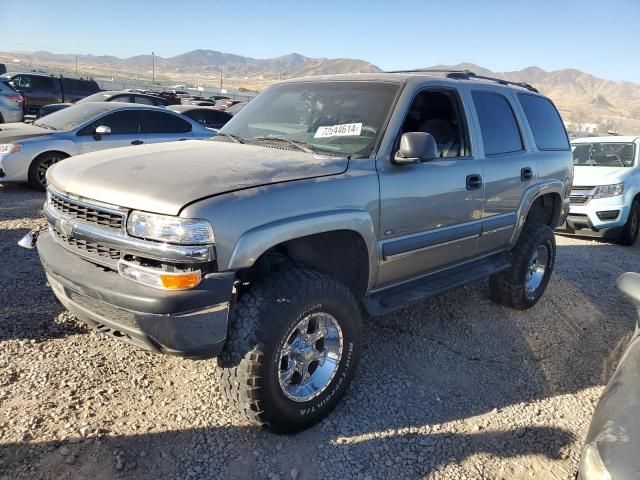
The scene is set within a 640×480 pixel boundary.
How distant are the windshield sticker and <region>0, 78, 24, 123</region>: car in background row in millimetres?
13399

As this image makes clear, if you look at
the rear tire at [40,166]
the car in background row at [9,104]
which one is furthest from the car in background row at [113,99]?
the rear tire at [40,166]

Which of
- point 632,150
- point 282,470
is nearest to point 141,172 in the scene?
point 282,470

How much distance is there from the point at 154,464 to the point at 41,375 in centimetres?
113

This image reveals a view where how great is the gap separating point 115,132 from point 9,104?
7.12 meters

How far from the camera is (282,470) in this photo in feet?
8.76

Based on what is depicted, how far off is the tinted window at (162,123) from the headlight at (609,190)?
7145mm

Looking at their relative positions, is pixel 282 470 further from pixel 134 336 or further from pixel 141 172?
pixel 141 172

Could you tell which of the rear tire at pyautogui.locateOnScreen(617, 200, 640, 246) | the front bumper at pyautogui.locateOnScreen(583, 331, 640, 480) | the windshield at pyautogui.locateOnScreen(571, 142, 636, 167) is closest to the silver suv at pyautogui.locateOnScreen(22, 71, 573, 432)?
the front bumper at pyautogui.locateOnScreen(583, 331, 640, 480)

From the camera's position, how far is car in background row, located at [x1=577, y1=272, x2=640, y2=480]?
1750 mm

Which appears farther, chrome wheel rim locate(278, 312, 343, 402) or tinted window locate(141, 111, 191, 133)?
tinted window locate(141, 111, 191, 133)

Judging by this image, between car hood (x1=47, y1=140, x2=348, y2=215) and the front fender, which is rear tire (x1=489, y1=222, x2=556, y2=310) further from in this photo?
car hood (x1=47, y1=140, x2=348, y2=215)

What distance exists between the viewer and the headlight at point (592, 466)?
5.77 ft

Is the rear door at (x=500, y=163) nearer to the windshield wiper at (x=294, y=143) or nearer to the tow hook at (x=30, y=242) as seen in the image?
the windshield wiper at (x=294, y=143)

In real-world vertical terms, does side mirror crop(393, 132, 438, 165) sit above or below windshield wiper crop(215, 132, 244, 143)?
above
